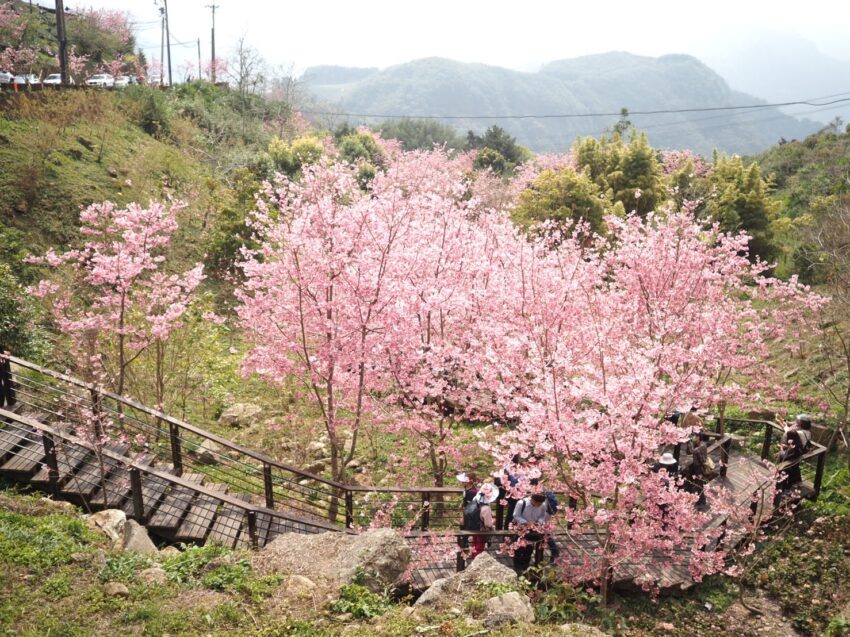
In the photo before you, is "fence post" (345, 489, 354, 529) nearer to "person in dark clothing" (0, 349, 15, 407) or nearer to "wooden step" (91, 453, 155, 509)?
"wooden step" (91, 453, 155, 509)

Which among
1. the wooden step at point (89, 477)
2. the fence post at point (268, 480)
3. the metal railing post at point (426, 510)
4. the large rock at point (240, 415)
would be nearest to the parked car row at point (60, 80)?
the large rock at point (240, 415)

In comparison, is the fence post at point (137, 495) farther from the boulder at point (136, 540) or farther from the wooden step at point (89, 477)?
the wooden step at point (89, 477)

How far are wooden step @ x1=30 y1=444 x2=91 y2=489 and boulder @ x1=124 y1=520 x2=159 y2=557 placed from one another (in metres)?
1.61

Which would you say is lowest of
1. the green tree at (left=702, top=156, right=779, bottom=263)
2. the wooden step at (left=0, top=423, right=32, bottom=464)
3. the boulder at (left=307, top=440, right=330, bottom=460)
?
the boulder at (left=307, top=440, right=330, bottom=460)

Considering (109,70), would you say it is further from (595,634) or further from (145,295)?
(595,634)

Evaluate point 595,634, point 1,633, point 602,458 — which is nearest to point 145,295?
point 1,633

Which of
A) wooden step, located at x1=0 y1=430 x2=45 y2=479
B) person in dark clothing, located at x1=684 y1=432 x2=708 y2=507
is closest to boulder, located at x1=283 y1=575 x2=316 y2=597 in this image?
wooden step, located at x1=0 y1=430 x2=45 y2=479

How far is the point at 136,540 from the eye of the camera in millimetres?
6746

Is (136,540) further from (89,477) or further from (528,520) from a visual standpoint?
(528,520)

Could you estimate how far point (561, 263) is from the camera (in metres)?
12.6

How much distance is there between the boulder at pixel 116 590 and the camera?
5617 mm

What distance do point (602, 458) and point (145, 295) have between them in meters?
9.64

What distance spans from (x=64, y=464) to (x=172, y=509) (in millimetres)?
1788

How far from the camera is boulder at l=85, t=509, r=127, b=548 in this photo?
6882 mm
